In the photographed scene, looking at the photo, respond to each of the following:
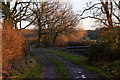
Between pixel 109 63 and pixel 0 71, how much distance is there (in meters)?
8.12

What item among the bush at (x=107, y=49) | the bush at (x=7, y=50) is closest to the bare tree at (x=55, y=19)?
the bush at (x=107, y=49)

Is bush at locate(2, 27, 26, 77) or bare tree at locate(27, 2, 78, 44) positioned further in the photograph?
bare tree at locate(27, 2, 78, 44)

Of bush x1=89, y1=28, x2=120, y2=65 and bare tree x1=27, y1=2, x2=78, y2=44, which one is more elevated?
bare tree x1=27, y1=2, x2=78, y2=44

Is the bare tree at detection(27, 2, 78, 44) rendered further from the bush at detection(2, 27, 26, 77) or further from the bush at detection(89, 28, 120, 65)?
the bush at detection(2, 27, 26, 77)

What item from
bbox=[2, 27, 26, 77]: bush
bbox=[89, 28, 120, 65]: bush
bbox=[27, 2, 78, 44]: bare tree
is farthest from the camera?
bbox=[27, 2, 78, 44]: bare tree

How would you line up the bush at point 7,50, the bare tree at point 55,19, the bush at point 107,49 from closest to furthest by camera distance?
the bush at point 7,50
the bush at point 107,49
the bare tree at point 55,19

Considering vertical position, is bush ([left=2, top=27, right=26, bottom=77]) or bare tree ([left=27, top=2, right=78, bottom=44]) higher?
bare tree ([left=27, top=2, right=78, bottom=44])

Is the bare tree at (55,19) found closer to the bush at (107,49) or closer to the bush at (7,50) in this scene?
the bush at (107,49)

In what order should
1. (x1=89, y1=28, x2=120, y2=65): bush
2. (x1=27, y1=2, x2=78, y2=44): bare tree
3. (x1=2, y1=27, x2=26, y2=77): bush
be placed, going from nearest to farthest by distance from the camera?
(x1=2, y1=27, x2=26, y2=77): bush, (x1=89, y1=28, x2=120, y2=65): bush, (x1=27, y1=2, x2=78, y2=44): bare tree

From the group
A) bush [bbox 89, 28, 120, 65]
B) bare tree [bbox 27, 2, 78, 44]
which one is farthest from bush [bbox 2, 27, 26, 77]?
bare tree [bbox 27, 2, 78, 44]

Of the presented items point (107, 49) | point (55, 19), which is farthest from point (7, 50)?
point (55, 19)

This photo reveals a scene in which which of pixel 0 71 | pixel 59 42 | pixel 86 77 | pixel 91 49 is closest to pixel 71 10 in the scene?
pixel 59 42

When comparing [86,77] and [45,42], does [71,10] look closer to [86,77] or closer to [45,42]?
[45,42]

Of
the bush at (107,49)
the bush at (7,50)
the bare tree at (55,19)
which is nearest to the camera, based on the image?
the bush at (7,50)
